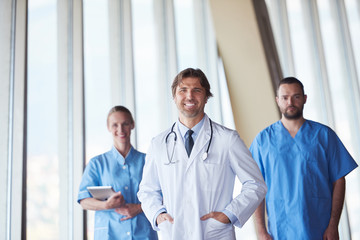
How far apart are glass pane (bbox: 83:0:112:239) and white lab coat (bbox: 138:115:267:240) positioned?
5.84 feet

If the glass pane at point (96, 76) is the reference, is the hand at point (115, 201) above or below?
below

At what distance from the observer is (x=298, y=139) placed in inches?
95.9

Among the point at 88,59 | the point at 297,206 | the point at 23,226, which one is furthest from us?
the point at 88,59

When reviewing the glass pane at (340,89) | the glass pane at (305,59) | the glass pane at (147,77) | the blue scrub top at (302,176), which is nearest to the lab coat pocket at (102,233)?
the blue scrub top at (302,176)

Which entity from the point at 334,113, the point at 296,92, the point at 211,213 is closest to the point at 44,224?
the point at 211,213

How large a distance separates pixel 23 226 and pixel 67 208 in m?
0.39

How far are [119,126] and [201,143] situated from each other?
0.99m

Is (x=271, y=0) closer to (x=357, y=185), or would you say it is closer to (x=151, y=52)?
(x=151, y=52)

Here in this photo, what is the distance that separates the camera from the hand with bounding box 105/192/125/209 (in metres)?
2.32

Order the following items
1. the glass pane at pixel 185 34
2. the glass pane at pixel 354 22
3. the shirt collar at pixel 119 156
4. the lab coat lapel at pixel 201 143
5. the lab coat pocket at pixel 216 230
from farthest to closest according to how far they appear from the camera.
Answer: the glass pane at pixel 354 22, the glass pane at pixel 185 34, the shirt collar at pixel 119 156, the lab coat lapel at pixel 201 143, the lab coat pocket at pixel 216 230

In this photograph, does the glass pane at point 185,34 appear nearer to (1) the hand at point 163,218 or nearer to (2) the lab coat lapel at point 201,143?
(2) the lab coat lapel at point 201,143

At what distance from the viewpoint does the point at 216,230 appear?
1607 mm

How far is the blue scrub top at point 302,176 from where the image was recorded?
228cm

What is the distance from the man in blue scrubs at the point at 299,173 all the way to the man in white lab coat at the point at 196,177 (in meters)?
0.67
